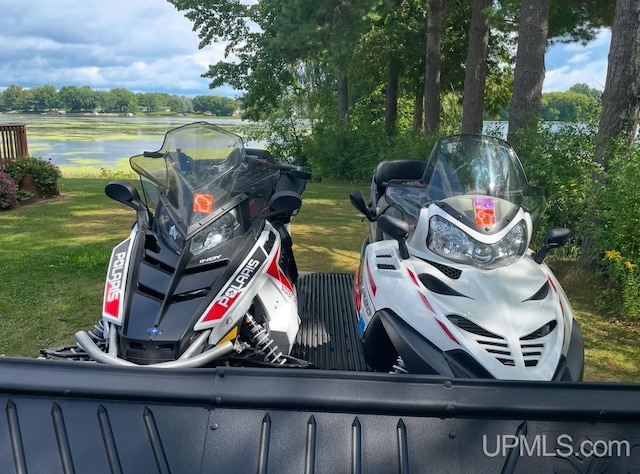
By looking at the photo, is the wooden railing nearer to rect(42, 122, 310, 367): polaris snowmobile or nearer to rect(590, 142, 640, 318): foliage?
rect(42, 122, 310, 367): polaris snowmobile

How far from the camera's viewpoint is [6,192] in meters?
10.9

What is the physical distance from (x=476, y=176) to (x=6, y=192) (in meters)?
10.1

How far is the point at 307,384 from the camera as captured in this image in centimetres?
152

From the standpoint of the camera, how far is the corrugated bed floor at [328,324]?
416 centimetres

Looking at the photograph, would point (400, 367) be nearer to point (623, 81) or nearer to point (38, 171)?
point (623, 81)

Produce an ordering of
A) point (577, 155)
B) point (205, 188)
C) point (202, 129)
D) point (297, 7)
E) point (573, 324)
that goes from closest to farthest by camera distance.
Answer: point (573, 324) → point (205, 188) → point (202, 129) → point (577, 155) → point (297, 7)

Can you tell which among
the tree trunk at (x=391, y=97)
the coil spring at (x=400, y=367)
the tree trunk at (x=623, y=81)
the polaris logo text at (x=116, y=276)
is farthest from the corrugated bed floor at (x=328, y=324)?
the tree trunk at (x=391, y=97)

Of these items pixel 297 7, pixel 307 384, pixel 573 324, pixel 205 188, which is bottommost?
pixel 573 324

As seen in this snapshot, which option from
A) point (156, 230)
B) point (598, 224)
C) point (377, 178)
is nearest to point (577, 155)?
point (598, 224)

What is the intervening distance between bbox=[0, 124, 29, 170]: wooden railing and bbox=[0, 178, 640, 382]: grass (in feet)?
5.57

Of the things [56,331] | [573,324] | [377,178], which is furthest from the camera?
[377,178]

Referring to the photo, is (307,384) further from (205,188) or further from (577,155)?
(577,155)

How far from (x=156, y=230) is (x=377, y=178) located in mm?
2342

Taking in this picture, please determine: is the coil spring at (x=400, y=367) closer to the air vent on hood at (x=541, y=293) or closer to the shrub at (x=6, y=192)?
the air vent on hood at (x=541, y=293)
